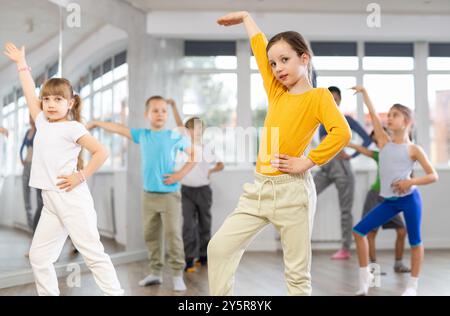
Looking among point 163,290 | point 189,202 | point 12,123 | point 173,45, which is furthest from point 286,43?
point 173,45

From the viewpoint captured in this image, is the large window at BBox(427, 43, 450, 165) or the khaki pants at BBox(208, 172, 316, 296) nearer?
the khaki pants at BBox(208, 172, 316, 296)

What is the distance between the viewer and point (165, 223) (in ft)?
9.99

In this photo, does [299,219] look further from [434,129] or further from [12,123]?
[434,129]

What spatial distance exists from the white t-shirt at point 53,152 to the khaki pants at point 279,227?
0.60 m

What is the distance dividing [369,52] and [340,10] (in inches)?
53.9

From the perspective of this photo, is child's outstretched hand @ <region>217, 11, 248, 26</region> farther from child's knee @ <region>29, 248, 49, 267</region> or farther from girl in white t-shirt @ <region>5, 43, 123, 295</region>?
child's knee @ <region>29, 248, 49, 267</region>

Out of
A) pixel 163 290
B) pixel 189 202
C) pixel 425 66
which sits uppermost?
pixel 425 66

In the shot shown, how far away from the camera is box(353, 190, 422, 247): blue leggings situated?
272 centimetres

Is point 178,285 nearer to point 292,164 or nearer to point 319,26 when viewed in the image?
point 292,164

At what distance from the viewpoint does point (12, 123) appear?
3201 millimetres

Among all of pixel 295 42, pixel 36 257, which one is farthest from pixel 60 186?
pixel 295 42

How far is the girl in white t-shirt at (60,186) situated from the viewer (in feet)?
6.12

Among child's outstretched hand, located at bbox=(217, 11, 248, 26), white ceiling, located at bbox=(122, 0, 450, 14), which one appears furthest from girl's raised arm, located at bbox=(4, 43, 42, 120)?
white ceiling, located at bbox=(122, 0, 450, 14)

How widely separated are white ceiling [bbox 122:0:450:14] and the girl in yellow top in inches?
84.3
